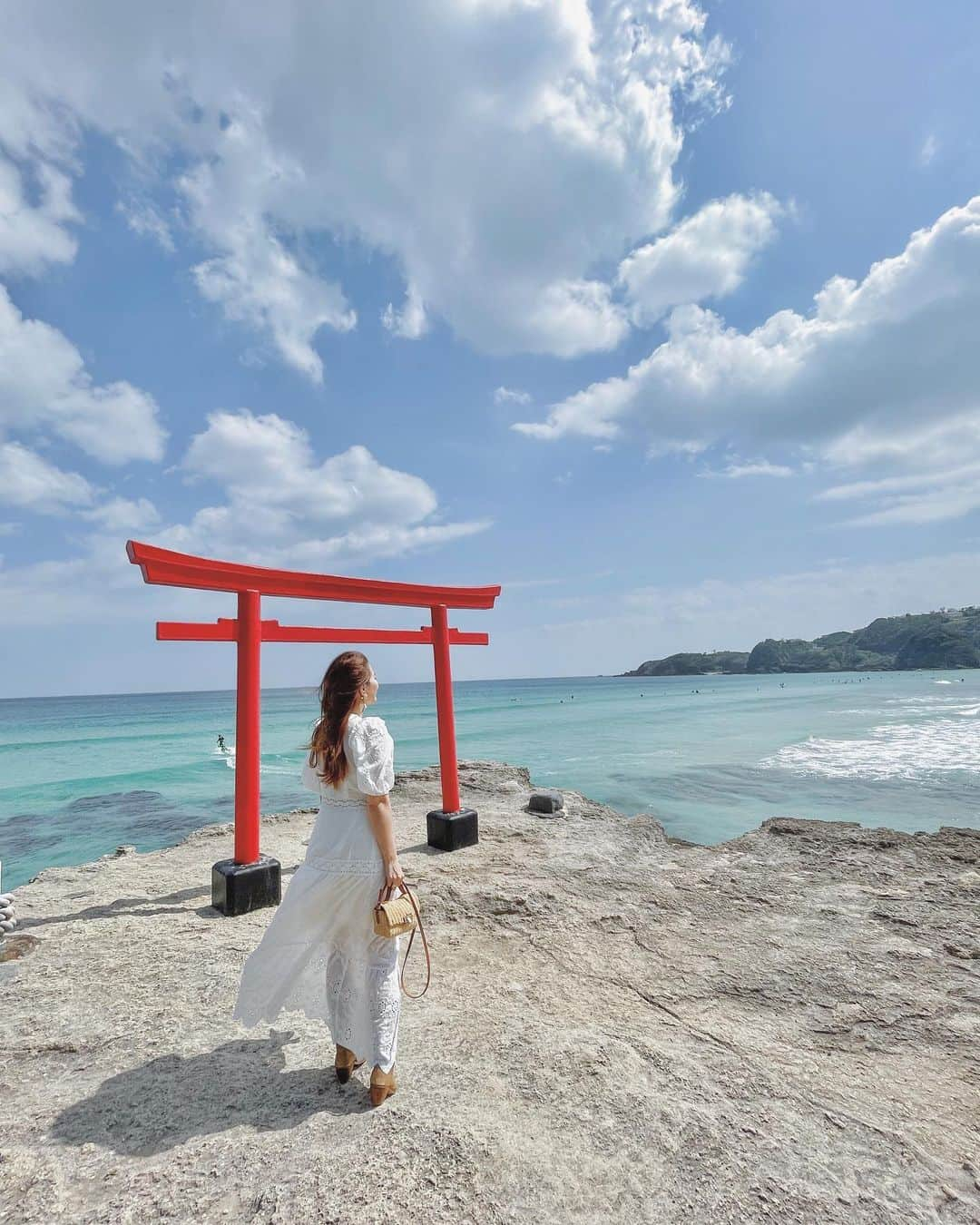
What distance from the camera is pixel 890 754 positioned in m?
15.0

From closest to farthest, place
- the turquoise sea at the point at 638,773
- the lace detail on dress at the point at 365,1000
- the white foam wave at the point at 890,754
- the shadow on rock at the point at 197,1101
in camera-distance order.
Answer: the shadow on rock at the point at 197,1101 → the lace detail on dress at the point at 365,1000 → the turquoise sea at the point at 638,773 → the white foam wave at the point at 890,754

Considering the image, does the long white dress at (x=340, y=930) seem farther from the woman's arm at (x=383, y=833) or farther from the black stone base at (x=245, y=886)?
the black stone base at (x=245, y=886)

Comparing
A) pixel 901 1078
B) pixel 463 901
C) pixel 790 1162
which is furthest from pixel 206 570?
pixel 901 1078

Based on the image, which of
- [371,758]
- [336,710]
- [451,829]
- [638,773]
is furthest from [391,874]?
[638,773]

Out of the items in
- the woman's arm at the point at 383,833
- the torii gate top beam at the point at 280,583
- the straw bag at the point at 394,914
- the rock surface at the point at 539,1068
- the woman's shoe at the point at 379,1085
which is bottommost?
the rock surface at the point at 539,1068

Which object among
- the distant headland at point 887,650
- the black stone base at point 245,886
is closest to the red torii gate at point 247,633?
the black stone base at point 245,886

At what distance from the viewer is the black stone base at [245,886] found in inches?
174

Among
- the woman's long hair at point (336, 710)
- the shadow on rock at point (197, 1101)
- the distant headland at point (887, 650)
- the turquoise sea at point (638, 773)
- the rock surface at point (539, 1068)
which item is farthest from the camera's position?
the distant headland at point (887, 650)

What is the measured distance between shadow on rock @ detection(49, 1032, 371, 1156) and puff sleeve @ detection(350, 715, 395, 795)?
4.01ft

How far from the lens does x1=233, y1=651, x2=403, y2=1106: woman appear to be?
2.35 metres

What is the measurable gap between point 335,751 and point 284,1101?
138cm

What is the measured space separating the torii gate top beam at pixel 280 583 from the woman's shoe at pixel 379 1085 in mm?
3427

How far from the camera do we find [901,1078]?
257 centimetres

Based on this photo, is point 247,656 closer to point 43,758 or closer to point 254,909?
point 254,909
